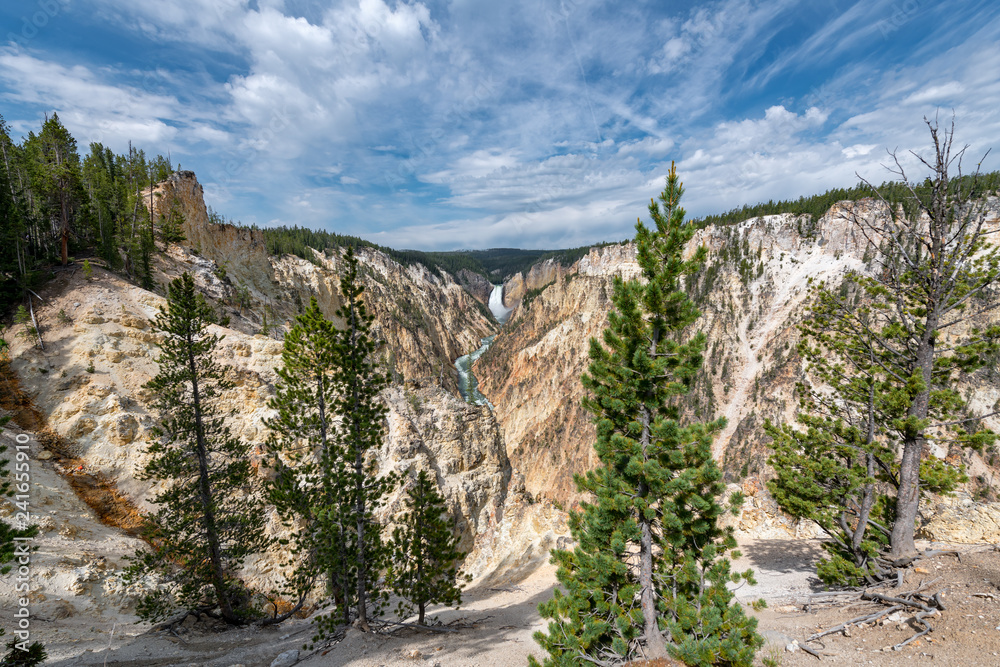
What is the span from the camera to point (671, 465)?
6.68 metres

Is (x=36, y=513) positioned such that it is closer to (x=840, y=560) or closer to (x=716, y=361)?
(x=840, y=560)

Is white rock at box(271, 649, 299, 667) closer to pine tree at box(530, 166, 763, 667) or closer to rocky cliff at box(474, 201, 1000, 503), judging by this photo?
pine tree at box(530, 166, 763, 667)

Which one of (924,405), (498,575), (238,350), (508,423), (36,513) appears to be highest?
(238,350)

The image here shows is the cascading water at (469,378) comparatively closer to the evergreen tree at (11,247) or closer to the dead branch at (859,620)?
the evergreen tree at (11,247)

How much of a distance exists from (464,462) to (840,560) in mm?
13509

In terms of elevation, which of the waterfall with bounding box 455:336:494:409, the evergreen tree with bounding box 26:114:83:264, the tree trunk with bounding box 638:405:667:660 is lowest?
the waterfall with bounding box 455:336:494:409

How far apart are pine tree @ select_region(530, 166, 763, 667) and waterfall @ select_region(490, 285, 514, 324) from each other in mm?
171463

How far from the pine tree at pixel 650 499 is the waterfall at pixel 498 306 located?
171463 millimetres

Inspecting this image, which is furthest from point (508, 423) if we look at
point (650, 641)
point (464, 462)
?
point (650, 641)

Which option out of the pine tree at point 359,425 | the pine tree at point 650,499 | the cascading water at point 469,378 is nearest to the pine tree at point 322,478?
the pine tree at point 359,425

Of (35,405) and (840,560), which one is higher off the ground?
(35,405)

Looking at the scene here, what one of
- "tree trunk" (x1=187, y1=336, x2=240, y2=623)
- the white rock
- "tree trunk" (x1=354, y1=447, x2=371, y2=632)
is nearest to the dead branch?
"tree trunk" (x1=354, y1=447, x2=371, y2=632)

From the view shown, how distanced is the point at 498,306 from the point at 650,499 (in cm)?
18571

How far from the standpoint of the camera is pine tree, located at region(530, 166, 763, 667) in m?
6.33
